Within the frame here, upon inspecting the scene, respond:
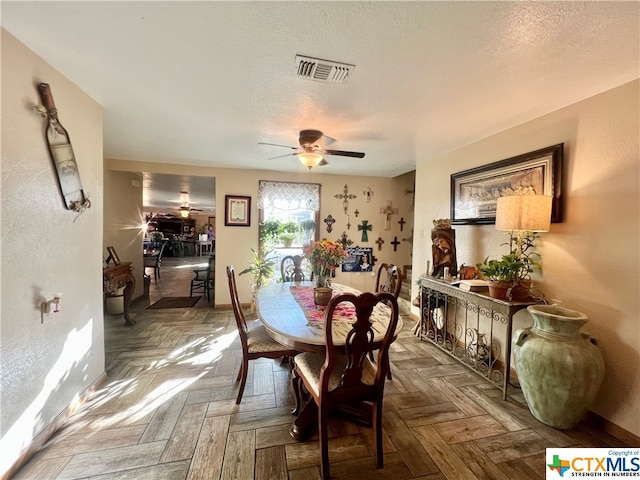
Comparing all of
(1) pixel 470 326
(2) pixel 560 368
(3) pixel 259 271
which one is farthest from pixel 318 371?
(3) pixel 259 271

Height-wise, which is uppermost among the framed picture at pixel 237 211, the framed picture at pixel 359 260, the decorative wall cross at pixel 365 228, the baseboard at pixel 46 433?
the framed picture at pixel 237 211

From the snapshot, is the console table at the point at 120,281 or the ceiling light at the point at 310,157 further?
the console table at the point at 120,281

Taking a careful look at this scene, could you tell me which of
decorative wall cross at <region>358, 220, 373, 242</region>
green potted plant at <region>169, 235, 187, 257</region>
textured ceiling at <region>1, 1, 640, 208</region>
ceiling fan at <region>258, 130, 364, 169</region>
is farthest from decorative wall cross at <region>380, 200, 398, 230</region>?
green potted plant at <region>169, 235, 187, 257</region>

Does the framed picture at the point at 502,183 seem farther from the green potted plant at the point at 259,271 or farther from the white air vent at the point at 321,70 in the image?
the green potted plant at the point at 259,271

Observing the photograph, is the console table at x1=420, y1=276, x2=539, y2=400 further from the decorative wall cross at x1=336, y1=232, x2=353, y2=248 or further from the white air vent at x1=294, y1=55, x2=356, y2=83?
the white air vent at x1=294, y1=55, x2=356, y2=83

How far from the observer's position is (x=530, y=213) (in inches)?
77.0

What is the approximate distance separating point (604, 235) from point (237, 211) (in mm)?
4144

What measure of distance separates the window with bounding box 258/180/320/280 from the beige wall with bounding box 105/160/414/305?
0.38 feet

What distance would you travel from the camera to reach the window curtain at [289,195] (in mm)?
4391

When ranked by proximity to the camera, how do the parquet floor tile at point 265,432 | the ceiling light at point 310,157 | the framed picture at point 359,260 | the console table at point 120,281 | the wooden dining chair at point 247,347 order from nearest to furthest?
the parquet floor tile at point 265,432
the wooden dining chair at point 247,347
the ceiling light at point 310,157
the console table at point 120,281
the framed picture at point 359,260

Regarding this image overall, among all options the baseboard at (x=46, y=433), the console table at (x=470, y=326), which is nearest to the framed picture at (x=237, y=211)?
the baseboard at (x=46, y=433)

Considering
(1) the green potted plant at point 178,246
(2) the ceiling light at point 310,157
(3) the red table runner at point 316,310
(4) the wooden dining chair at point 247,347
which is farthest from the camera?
(1) the green potted plant at point 178,246

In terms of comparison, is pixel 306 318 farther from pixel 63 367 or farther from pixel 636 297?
pixel 636 297

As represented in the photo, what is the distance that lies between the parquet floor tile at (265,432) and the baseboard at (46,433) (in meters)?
0.03
